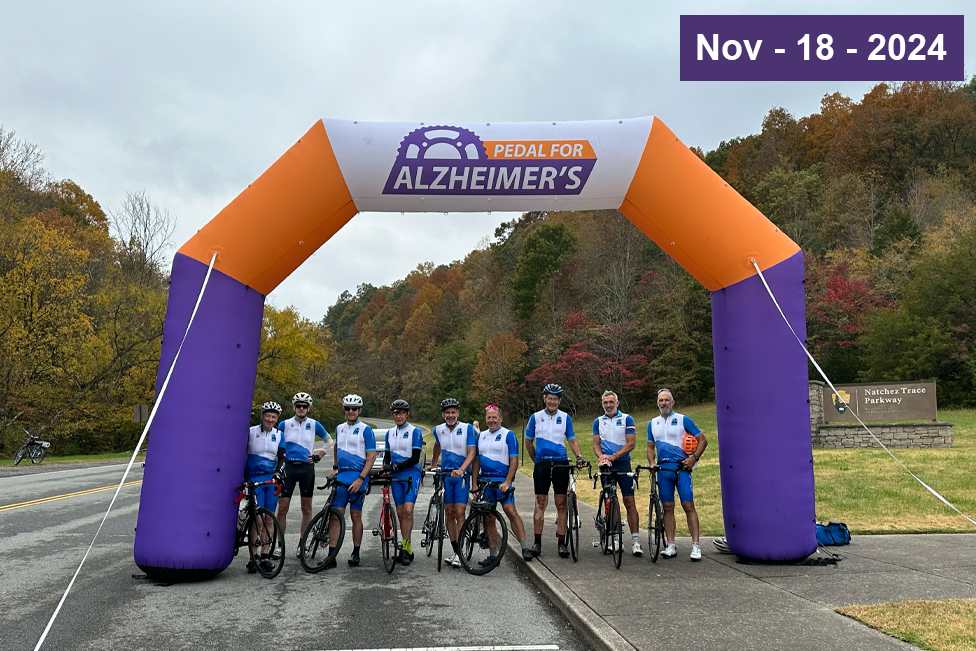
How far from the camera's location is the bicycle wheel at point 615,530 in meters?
7.98

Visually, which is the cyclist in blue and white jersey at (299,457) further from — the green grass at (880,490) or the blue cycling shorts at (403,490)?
the green grass at (880,490)

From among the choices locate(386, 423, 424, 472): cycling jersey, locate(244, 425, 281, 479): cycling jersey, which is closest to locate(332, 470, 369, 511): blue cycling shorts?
locate(386, 423, 424, 472): cycling jersey

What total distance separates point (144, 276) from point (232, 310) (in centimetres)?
4070

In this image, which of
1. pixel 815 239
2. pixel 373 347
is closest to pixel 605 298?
pixel 815 239

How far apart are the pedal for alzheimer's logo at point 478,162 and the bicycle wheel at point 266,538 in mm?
3643

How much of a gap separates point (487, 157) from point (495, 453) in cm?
321

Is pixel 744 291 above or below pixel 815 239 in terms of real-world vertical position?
below

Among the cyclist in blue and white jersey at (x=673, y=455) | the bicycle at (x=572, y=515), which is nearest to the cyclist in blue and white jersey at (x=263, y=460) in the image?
the bicycle at (x=572, y=515)

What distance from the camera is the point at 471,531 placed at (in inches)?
326

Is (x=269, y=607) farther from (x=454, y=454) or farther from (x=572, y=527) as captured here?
(x=572, y=527)

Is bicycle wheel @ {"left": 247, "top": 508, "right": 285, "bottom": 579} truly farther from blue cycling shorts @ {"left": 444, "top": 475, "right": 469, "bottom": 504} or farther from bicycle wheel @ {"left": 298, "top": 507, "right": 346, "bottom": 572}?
A: blue cycling shorts @ {"left": 444, "top": 475, "right": 469, "bottom": 504}

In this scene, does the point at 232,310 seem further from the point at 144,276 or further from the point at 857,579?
the point at 144,276

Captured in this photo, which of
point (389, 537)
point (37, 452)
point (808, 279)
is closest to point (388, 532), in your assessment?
point (389, 537)

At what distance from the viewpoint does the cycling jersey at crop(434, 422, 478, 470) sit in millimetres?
8586
